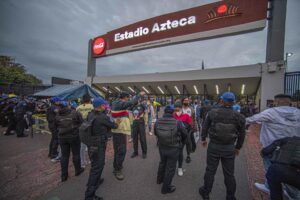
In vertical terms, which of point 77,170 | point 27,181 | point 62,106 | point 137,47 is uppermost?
point 137,47

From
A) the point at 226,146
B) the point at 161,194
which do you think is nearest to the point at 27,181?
the point at 161,194

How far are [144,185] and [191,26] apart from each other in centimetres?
1673

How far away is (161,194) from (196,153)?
274 cm

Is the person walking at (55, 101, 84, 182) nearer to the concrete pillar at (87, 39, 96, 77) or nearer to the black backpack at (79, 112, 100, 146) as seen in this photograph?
the black backpack at (79, 112, 100, 146)

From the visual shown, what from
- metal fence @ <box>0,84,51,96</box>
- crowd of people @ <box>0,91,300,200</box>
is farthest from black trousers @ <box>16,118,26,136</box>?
metal fence @ <box>0,84,51,96</box>

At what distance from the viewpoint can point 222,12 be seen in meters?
14.1

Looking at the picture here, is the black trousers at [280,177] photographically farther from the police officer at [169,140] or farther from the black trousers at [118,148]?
the black trousers at [118,148]

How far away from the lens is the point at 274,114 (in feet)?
8.68

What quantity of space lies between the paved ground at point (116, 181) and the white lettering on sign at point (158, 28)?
15.4 meters

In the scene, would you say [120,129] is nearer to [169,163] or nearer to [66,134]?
[66,134]

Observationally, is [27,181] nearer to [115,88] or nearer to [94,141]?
[94,141]

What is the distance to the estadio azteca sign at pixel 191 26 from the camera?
12.9m

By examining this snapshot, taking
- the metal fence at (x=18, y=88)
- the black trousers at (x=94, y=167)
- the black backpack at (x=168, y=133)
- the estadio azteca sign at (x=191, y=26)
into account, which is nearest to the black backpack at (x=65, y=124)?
the black trousers at (x=94, y=167)

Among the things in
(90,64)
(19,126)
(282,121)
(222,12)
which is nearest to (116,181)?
(282,121)
